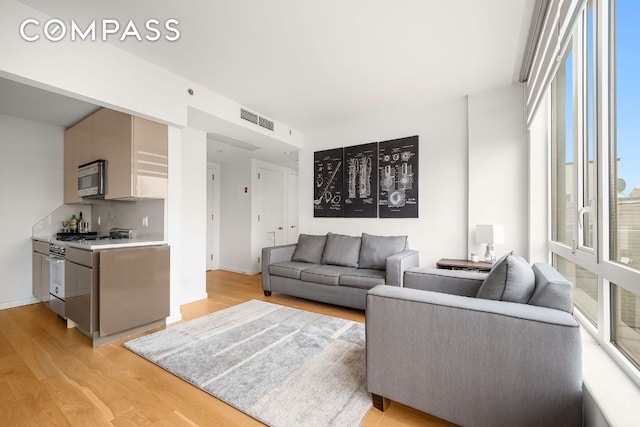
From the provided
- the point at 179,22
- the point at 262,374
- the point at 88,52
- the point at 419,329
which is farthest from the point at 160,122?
the point at 419,329

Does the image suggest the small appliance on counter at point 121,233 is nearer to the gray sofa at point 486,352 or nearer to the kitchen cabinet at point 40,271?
the kitchen cabinet at point 40,271

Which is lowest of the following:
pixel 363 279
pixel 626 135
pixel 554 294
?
pixel 363 279

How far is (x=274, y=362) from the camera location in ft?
6.68

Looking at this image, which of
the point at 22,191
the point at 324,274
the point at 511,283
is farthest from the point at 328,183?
the point at 22,191

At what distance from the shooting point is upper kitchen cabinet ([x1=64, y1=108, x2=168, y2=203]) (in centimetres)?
266

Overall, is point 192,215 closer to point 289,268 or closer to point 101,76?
point 289,268

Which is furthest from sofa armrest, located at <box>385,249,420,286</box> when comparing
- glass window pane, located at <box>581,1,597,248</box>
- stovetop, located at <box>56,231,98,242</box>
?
stovetop, located at <box>56,231,98,242</box>

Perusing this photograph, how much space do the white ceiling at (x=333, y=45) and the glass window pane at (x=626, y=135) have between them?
92 cm

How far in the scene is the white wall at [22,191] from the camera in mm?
3320

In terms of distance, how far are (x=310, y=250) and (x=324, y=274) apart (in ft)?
2.37

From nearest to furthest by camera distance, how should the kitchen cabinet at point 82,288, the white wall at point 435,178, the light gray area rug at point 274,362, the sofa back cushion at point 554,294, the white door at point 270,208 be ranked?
the sofa back cushion at point 554,294, the light gray area rug at point 274,362, the kitchen cabinet at point 82,288, the white wall at point 435,178, the white door at point 270,208

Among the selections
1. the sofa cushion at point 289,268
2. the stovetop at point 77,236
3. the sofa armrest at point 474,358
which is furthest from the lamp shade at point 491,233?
the stovetop at point 77,236

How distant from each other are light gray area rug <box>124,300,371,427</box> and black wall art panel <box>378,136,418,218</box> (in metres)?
1.71

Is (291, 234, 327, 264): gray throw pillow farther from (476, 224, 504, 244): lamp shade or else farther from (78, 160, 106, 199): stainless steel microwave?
(78, 160, 106, 199): stainless steel microwave
